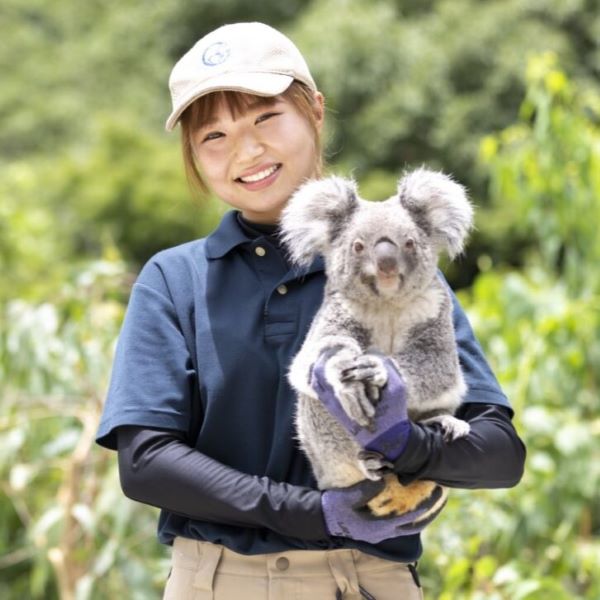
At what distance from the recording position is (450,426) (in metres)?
1.40

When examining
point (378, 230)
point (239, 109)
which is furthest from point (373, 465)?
point (239, 109)

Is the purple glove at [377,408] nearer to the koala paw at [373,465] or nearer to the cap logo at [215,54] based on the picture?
the koala paw at [373,465]

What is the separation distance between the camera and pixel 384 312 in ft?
4.47

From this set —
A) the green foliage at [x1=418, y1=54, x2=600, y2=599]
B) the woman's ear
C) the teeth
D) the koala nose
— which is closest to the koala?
the koala nose

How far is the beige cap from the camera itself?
58.9 inches

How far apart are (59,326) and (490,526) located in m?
1.61

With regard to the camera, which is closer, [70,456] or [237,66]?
[237,66]

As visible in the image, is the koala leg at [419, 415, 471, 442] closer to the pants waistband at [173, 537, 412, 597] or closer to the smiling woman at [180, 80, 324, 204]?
the pants waistband at [173, 537, 412, 597]

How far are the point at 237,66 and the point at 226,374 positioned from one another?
1.50ft

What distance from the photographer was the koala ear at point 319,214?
4.64 feet

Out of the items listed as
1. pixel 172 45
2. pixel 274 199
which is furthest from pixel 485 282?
pixel 172 45

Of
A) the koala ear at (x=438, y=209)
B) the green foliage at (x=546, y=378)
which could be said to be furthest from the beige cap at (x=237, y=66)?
the green foliage at (x=546, y=378)

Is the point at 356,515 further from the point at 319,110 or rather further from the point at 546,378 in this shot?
the point at 546,378

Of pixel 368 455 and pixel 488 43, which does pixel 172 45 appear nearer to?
pixel 488 43
